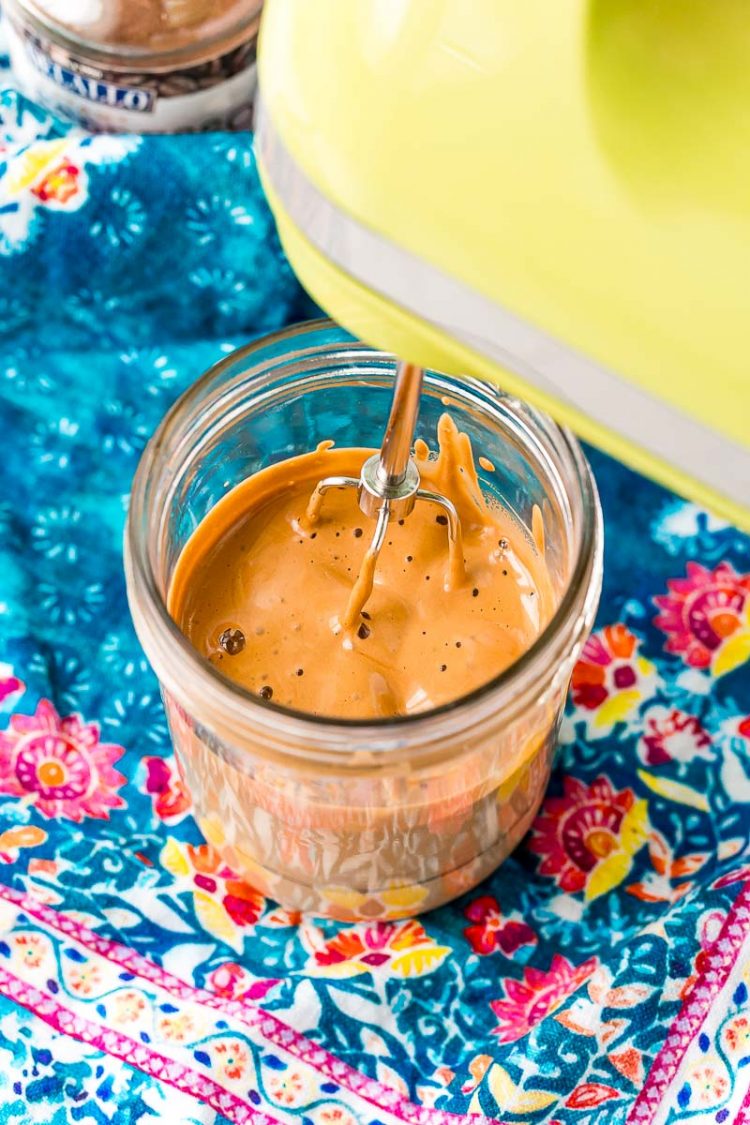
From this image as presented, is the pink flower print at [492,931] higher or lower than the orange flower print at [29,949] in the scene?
higher

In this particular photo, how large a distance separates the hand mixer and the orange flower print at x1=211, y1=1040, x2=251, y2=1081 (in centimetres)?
20

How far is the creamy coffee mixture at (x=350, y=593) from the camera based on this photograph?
62 cm

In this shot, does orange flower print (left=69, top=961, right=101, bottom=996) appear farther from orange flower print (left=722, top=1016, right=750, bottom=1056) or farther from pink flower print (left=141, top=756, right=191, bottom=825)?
orange flower print (left=722, top=1016, right=750, bottom=1056)

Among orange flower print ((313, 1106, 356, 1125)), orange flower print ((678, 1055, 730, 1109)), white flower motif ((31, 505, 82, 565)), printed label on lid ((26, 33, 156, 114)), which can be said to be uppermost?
printed label on lid ((26, 33, 156, 114))

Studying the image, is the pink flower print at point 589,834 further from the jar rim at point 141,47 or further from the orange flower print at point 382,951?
the jar rim at point 141,47

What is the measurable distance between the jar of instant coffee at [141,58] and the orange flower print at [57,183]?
0.18 ft

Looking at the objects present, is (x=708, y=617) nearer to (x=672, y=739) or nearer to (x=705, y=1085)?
(x=672, y=739)

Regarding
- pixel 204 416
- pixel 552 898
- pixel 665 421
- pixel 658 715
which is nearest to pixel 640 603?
pixel 658 715


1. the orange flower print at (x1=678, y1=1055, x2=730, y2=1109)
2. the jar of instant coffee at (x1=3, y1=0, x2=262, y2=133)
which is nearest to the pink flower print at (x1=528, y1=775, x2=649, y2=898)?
the orange flower print at (x1=678, y1=1055, x2=730, y2=1109)

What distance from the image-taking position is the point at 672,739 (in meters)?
0.72

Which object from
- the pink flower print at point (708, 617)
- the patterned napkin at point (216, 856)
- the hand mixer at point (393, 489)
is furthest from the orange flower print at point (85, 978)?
the pink flower print at point (708, 617)

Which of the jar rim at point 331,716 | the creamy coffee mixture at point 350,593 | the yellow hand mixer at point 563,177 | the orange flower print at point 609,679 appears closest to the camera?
the yellow hand mixer at point 563,177

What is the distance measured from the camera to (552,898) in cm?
68

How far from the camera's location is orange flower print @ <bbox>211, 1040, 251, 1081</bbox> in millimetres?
625
